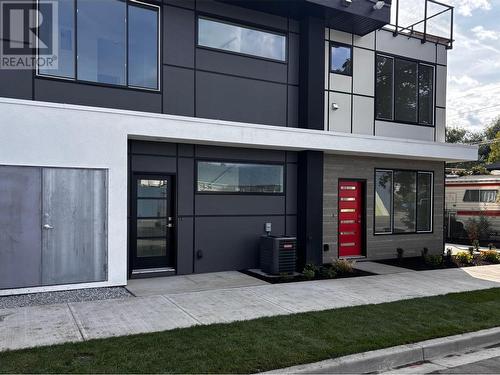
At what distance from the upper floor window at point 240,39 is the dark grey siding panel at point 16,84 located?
3598mm

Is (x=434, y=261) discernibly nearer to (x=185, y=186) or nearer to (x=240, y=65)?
(x=185, y=186)

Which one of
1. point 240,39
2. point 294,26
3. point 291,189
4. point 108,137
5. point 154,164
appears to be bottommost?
point 291,189

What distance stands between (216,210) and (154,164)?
5.78 ft

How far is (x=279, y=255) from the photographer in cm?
942

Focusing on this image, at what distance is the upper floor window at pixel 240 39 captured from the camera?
9.54 m

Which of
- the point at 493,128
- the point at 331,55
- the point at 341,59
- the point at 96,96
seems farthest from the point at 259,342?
the point at 493,128

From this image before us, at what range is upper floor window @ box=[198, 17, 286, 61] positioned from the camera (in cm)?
954

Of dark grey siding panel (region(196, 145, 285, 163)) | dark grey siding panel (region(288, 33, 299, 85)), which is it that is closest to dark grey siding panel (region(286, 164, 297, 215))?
dark grey siding panel (region(196, 145, 285, 163))

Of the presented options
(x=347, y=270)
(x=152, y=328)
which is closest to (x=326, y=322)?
(x=152, y=328)

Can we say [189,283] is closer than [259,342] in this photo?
No

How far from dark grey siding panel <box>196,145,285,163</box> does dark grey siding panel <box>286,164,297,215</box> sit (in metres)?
0.35

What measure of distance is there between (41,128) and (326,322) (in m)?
5.55

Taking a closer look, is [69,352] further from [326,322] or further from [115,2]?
[115,2]

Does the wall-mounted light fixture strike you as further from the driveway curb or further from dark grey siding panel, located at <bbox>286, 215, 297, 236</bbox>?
the driveway curb
